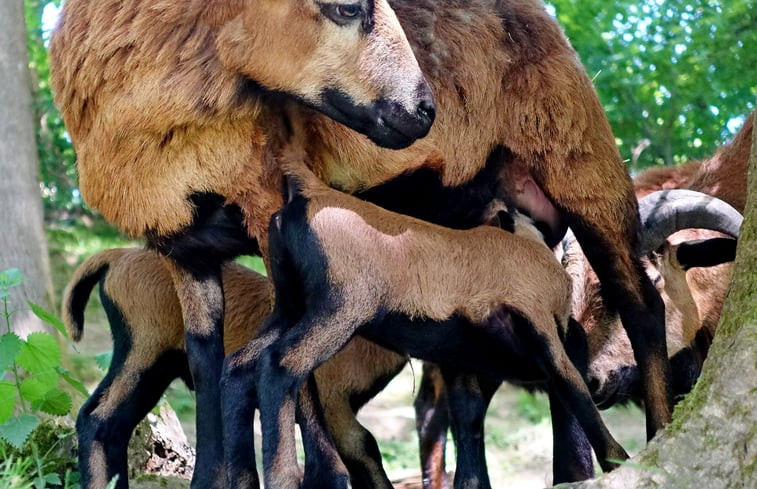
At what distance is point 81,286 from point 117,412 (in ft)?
2.94

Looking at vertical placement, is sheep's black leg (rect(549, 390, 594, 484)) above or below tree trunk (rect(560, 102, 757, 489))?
below

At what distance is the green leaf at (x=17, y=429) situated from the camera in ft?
16.4

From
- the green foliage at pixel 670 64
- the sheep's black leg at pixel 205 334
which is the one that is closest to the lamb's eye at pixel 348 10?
the sheep's black leg at pixel 205 334

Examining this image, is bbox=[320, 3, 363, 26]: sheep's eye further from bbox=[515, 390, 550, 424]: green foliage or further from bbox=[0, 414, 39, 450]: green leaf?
bbox=[515, 390, 550, 424]: green foliage

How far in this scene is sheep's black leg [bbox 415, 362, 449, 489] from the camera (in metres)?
7.21

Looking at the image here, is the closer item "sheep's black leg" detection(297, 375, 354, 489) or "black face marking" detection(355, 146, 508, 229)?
"sheep's black leg" detection(297, 375, 354, 489)

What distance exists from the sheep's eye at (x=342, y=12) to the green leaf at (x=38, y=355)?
2.30m

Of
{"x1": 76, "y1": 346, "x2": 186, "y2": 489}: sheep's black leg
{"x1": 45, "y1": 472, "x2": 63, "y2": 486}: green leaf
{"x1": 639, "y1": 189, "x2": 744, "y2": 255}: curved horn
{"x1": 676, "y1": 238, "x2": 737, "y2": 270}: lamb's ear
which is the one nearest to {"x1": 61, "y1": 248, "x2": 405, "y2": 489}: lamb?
{"x1": 76, "y1": 346, "x2": 186, "y2": 489}: sheep's black leg

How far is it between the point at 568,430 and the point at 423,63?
2070 millimetres

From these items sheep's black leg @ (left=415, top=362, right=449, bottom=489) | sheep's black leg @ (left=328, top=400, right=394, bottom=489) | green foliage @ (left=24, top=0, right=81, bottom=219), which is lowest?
green foliage @ (left=24, top=0, right=81, bottom=219)

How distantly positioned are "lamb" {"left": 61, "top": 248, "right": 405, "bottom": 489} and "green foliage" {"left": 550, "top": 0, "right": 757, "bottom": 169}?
4206mm

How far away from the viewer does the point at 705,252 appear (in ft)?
20.6

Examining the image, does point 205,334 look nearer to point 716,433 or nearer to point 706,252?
point 716,433

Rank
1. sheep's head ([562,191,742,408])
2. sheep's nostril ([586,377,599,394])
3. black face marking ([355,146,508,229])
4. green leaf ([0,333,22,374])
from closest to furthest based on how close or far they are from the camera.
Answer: green leaf ([0,333,22,374])
black face marking ([355,146,508,229])
sheep's head ([562,191,742,408])
sheep's nostril ([586,377,599,394])
